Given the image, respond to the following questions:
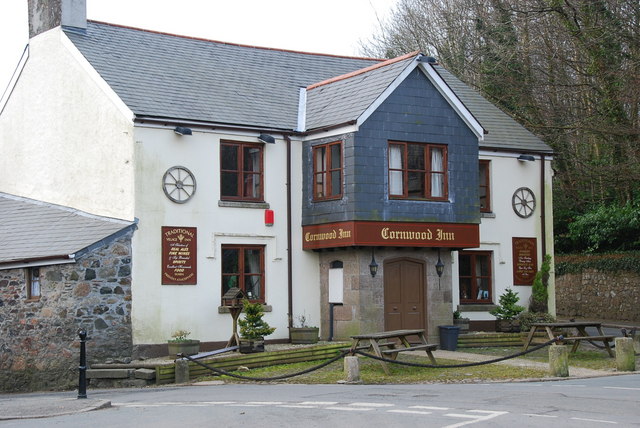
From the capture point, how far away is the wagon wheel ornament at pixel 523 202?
2895 cm

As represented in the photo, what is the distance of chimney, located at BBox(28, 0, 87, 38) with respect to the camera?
2588 cm

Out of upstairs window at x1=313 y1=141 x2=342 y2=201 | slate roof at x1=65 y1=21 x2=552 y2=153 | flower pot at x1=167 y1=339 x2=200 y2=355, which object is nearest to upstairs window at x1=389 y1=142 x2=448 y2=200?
upstairs window at x1=313 y1=141 x2=342 y2=201

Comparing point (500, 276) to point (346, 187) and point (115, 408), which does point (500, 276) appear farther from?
point (115, 408)

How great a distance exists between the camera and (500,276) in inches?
1118

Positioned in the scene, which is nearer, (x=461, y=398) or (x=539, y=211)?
(x=461, y=398)

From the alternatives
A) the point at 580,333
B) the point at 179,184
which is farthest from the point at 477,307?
the point at 179,184

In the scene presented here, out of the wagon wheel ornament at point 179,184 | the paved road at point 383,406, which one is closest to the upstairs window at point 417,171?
the wagon wheel ornament at point 179,184

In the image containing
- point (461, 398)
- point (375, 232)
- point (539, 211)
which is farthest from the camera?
point (539, 211)

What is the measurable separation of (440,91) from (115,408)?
13.4 m

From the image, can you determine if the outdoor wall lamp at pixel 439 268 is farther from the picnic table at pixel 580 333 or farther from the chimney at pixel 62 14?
the chimney at pixel 62 14

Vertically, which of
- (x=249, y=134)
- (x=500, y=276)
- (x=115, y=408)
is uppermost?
(x=249, y=134)

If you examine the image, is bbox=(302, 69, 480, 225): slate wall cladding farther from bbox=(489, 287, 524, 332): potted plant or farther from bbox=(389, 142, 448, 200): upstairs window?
bbox=(489, 287, 524, 332): potted plant

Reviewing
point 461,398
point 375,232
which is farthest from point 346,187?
point 461,398

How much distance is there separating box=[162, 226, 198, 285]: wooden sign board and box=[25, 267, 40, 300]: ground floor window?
2.93 meters
